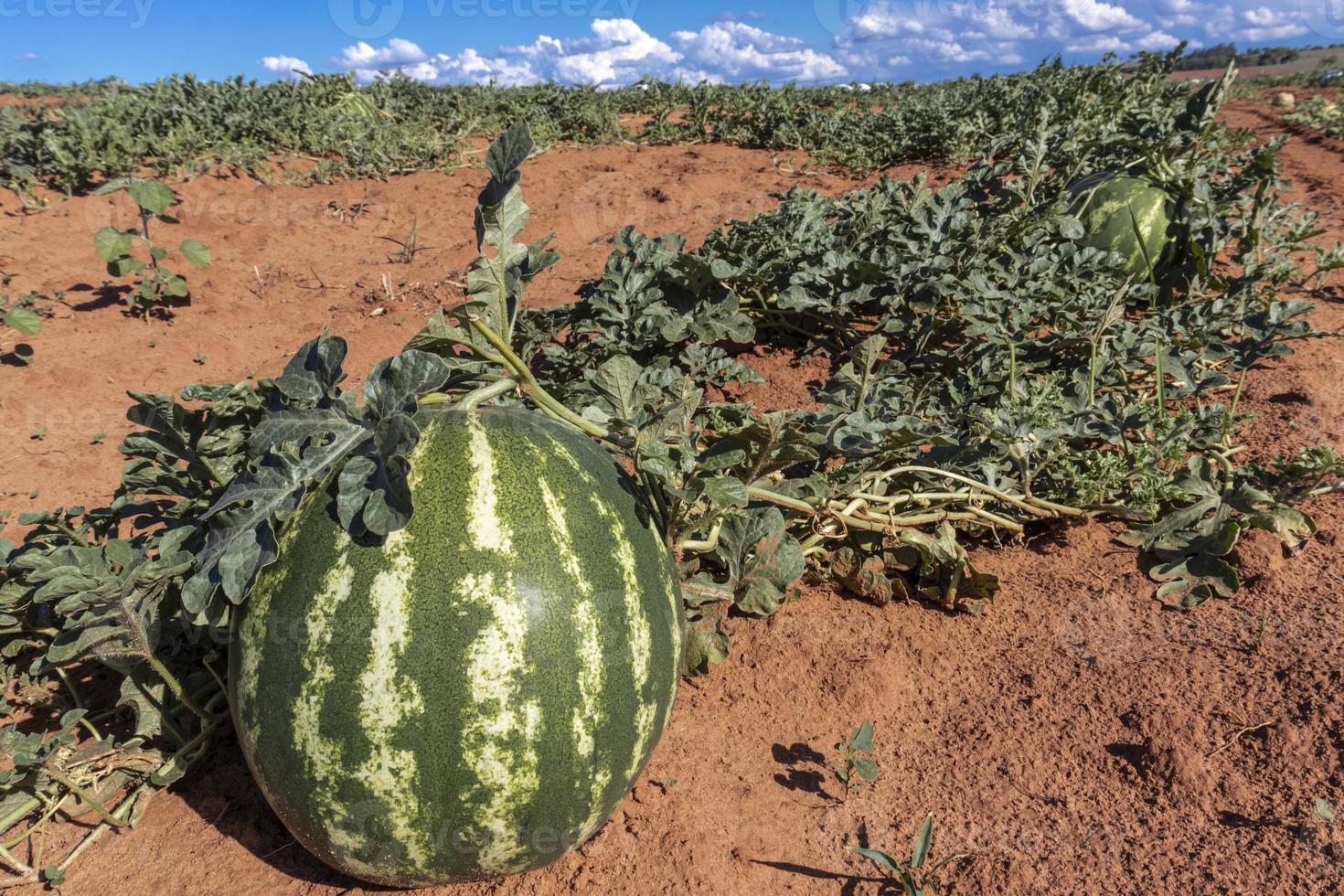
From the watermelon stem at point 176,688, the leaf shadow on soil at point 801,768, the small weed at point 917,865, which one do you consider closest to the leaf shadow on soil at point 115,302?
the watermelon stem at point 176,688

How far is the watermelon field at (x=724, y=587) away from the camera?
5.72ft

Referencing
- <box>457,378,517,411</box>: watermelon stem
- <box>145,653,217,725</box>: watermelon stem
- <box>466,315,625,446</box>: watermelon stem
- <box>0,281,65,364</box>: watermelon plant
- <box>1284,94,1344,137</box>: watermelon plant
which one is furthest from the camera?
<box>1284,94,1344,137</box>: watermelon plant

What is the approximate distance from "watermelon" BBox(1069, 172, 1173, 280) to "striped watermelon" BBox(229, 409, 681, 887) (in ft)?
14.2

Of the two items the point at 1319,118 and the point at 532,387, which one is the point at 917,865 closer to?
the point at 532,387

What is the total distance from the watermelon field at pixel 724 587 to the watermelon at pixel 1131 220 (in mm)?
39

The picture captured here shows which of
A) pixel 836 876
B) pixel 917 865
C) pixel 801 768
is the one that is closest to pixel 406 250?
pixel 801 768

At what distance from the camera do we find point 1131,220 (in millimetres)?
4926

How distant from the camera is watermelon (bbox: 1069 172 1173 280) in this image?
16.0 feet

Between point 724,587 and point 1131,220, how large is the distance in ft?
13.2

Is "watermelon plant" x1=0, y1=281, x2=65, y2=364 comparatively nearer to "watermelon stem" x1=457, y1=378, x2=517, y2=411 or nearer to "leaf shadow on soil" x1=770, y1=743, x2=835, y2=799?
"watermelon stem" x1=457, y1=378, x2=517, y2=411

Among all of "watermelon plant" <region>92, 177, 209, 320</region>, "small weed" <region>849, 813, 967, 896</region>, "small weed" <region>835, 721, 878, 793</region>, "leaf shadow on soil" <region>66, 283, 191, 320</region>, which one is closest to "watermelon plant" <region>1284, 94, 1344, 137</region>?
"small weed" <region>835, 721, 878, 793</region>

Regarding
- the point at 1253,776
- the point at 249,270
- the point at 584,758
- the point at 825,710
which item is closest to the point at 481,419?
the point at 584,758

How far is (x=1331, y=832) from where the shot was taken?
1.89 meters

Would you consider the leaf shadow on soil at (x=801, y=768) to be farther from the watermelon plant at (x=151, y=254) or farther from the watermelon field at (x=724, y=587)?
the watermelon plant at (x=151, y=254)
